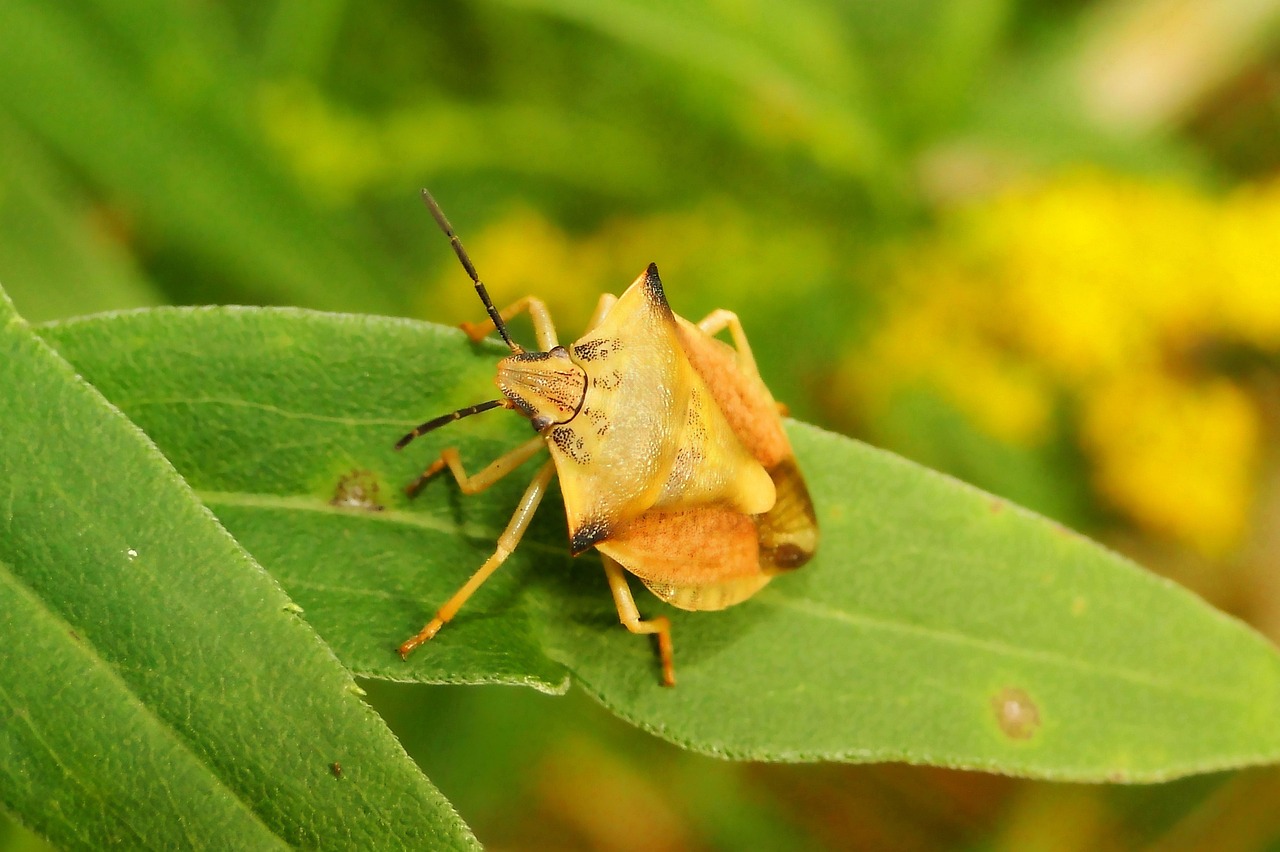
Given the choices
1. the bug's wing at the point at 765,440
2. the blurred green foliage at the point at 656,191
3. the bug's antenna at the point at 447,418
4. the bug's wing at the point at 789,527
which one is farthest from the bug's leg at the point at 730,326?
the blurred green foliage at the point at 656,191

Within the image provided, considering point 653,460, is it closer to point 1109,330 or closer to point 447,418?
point 447,418

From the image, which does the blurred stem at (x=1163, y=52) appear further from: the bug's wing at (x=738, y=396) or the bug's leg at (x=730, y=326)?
the bug's wing at (x=738, y=396)

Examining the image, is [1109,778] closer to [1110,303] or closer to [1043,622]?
[1043,622]

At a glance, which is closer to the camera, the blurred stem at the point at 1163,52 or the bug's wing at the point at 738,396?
the bug's wing at the point at 738,396

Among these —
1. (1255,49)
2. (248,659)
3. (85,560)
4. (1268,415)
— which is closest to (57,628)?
(85,560)

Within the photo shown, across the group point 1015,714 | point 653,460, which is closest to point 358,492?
point 653,460

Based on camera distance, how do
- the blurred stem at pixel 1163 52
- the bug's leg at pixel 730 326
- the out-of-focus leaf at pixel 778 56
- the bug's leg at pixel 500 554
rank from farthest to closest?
the blurred stem at pixel 1163 52 < the out-of-focus leaf at pixel 778 56 < the bug's leg at pixel 730 326 < the bug's leg at pixel 500 554
